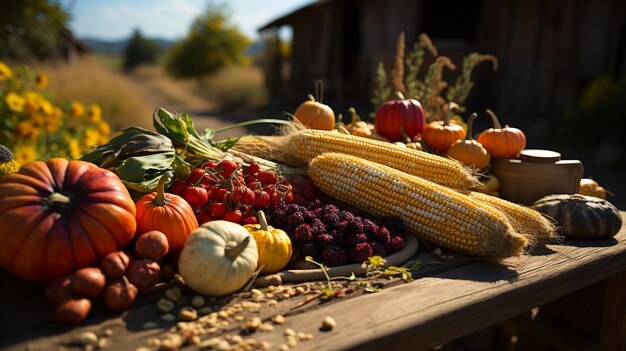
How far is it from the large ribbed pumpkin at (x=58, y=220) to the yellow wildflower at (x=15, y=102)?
2.78m

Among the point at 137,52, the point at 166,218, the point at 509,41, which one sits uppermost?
the point at 137,52

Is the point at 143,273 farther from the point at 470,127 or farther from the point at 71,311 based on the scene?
the point at 470,127

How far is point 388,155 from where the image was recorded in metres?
2.51

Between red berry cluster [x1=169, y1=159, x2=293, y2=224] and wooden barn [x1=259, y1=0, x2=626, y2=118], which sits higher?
wooden barn [x1=259, y1=0, x2=626, y2=118]

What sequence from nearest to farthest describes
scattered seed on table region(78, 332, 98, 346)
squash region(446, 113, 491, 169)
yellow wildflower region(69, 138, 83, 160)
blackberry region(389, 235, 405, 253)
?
scattered seed on table region(78, 332, 98, 346) → blackberry region(389, 235, 405, 253) → squash region(446, 113, 491, 169) → yellow wildflower region(69, 138, 83, 160)

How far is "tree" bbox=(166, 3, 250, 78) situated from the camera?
1196 inches

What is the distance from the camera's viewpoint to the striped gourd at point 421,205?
6.55 ft

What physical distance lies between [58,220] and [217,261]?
55 centimetres

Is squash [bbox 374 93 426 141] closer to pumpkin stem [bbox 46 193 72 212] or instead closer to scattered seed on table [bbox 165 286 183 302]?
scattered seed on table [bbox 165 286 183 302]

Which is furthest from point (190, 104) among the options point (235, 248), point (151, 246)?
point (235, 248)

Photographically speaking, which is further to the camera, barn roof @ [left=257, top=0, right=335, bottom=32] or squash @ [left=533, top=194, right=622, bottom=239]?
barn roof @ [left=257, top=0, right=335, bottom=32]

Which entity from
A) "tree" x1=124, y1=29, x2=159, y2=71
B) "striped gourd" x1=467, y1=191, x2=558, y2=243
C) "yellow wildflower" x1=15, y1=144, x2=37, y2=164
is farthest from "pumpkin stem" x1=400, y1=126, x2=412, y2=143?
"tree" x1=124, y1=29, x2=159, y2=71

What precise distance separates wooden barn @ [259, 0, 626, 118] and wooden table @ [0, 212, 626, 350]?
→ 8139mm

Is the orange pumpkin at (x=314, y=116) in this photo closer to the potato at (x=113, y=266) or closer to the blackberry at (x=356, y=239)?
the blackberry at (x=356, y=239)
